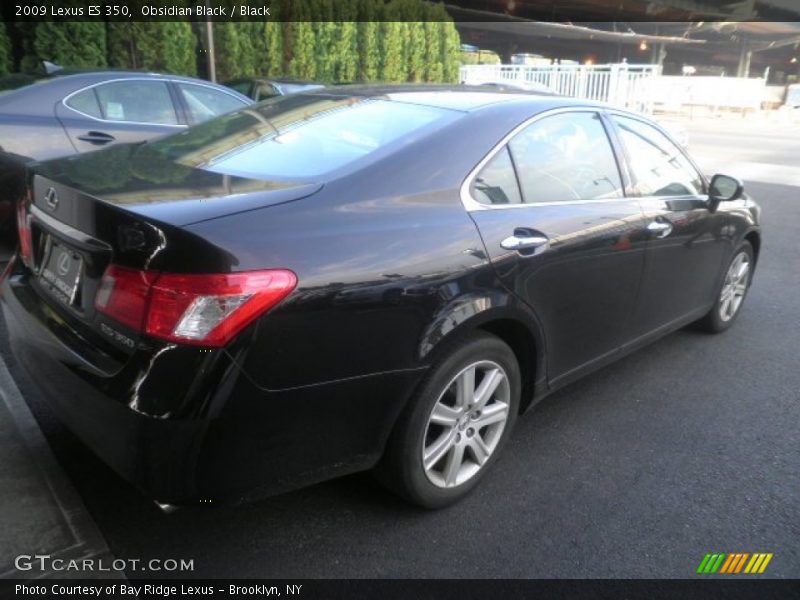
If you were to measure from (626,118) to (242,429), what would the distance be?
8.88 feet

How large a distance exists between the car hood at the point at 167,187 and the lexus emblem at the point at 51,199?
0.05 m

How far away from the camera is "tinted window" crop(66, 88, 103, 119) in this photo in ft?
17.5

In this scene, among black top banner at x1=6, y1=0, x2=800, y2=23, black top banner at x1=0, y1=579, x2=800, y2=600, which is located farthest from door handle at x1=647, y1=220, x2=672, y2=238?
black top banner at x1=6, y1=0, x2=800, y2=23

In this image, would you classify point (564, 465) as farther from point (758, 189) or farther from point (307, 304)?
point (758, 189)

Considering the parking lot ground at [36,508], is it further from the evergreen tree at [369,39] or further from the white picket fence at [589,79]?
the evergreen tree at [369,39]

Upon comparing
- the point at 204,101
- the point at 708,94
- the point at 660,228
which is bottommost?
the point at 708,94

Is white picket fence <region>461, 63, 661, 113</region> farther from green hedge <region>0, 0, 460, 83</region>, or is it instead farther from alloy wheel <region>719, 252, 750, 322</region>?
alloy wheel <region>719, 252, 750, 322</region>

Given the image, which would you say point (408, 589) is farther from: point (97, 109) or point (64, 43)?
point (64, 43)

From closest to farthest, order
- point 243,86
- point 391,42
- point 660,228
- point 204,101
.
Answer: point 660,228, point 204,101, point 243,86, point 391,42

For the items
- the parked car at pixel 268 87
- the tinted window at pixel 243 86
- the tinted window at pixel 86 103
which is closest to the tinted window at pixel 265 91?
the parked car at pixel 268 87

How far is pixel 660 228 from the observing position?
3557mm

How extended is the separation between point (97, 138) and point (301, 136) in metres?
3.21

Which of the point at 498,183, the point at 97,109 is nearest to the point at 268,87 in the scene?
the point at 97,109

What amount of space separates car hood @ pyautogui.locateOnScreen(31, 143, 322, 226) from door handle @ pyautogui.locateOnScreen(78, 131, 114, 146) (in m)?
2.81
